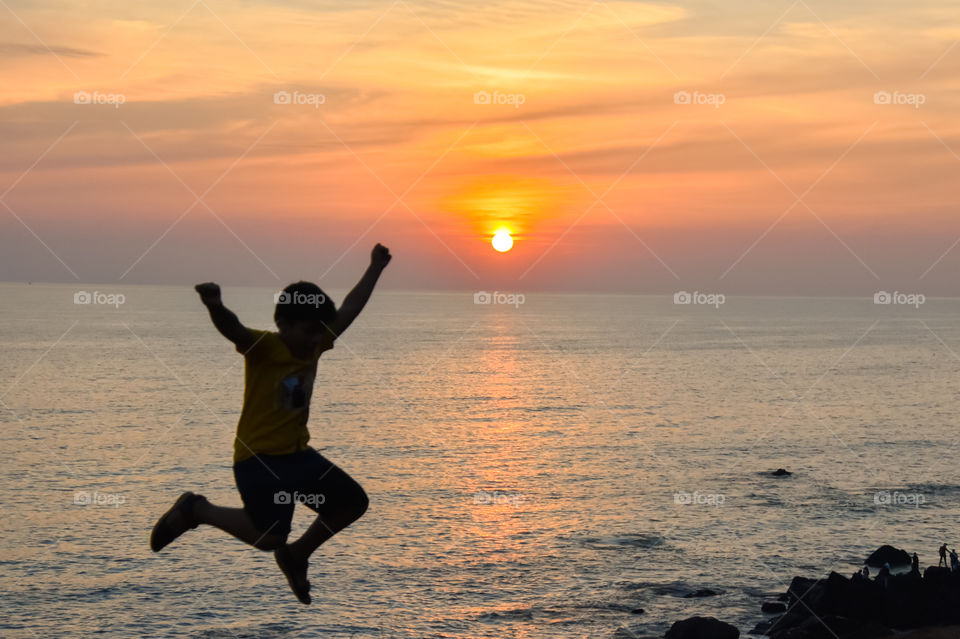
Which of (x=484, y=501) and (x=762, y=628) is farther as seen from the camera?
(x=484, y=501)

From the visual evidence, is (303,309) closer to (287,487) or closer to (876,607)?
(287,487)

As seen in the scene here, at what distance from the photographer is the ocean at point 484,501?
120 ft

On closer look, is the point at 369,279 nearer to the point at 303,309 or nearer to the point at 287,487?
the point at 303,309

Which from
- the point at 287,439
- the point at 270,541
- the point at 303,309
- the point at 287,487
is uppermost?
the point at 303,309

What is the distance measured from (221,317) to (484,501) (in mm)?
50842

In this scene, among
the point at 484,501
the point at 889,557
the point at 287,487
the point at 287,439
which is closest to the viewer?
the point at 287,439

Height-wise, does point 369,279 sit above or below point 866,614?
above

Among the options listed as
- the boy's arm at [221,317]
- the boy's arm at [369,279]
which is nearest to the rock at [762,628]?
the boy's arm at [369,279]

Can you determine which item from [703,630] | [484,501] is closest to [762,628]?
[703,630]

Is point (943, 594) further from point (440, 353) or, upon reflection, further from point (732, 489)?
point (440, 353)

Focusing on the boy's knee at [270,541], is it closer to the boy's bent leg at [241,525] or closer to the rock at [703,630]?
the boy's bent leg at [241,525]

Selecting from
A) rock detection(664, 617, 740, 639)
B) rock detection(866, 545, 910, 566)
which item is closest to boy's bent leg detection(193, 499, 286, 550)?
rock detection(664, 617, 740, 639)

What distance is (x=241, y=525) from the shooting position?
7168 mm

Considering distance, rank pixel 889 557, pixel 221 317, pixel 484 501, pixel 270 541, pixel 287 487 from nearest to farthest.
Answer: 1. pixel 221 317
2. pixel 287 487
3. pixel 270 541
4. pixel 889 557
5. pixel 484 501
